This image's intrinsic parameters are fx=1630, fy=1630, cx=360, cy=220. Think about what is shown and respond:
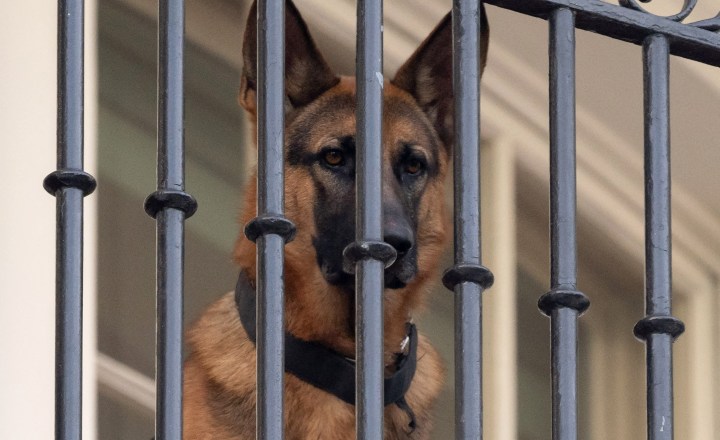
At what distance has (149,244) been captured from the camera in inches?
192

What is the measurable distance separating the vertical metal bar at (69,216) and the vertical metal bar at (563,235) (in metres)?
0.59

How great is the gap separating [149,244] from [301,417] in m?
1.52

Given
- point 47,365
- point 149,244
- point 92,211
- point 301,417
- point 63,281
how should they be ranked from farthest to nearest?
point 149,244
point 92,211
point 47,365
point 301,417
point 63,281

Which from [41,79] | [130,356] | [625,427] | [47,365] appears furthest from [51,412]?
[625,427]

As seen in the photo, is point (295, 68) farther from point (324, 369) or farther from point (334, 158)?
point (324, 369)

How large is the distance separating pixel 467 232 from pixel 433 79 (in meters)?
1.95

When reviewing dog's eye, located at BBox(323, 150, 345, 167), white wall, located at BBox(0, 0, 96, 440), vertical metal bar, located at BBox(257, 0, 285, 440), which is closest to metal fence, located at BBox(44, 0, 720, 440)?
vertical metal bar, located at BBox(257, 0, 285, 440)

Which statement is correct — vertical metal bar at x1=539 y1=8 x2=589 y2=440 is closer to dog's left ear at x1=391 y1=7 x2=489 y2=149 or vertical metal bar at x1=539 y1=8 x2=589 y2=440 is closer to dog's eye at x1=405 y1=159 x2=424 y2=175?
dog's left ear at x1=391 y1=7 x2=489 y2=149

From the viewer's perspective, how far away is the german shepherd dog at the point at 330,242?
3504mm

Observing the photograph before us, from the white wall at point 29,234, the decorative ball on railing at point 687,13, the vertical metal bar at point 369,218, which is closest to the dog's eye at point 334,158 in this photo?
the white wall at point 29,234

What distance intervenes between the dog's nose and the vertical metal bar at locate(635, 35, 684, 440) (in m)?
1.28

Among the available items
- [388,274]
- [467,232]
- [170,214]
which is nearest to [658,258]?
[467,232]

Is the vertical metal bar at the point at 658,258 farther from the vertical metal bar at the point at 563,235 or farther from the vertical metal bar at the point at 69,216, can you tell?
the vertical metal bar at the point at 69,216

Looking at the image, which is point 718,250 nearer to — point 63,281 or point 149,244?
point 149,244
